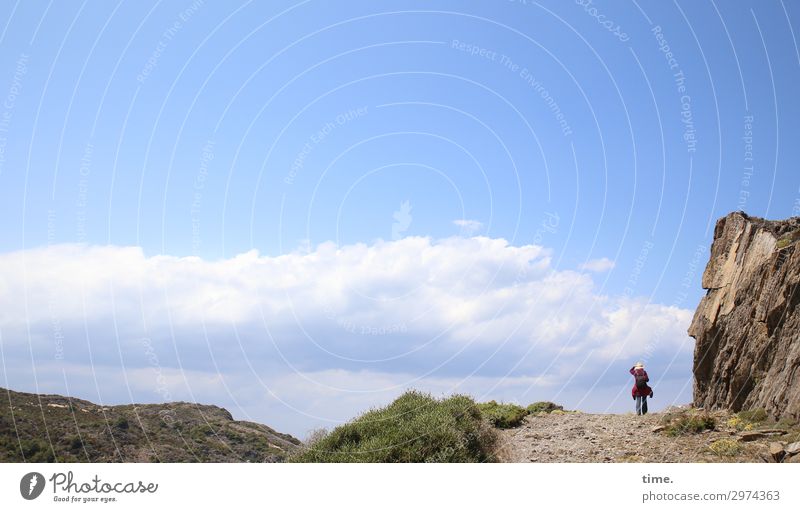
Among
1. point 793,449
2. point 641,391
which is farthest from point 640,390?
point 793,449

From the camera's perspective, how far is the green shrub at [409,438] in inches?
765

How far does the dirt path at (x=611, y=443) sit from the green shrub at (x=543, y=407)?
15.8ft

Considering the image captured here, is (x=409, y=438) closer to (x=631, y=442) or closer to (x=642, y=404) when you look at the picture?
(x=631, y=442)

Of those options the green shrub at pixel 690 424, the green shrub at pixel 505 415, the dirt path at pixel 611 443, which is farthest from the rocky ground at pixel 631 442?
the green shrub at pixel 505 415

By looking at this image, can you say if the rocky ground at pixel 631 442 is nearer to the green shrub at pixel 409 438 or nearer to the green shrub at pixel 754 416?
the green shrub at pixel 754 416

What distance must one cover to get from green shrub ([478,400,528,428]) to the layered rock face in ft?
27.2

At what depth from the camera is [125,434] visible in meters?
29.7

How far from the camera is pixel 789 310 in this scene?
1938 centimetres

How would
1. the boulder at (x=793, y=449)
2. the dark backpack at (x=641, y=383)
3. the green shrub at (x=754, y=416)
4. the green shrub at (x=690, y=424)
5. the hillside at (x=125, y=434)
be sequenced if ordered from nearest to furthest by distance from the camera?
1. the boulder at (x=793, y=449)
2. the green shrub at (x=754, y=416)
3. the green shrub at (x=690, y=424)
4. the hillside at (x=125, y=434)
5. the dark backpack at (x=641, y=383)

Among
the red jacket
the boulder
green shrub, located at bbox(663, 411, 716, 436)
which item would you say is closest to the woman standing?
the red jacket

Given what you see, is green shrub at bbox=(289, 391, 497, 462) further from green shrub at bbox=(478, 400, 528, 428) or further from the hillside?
the hillside

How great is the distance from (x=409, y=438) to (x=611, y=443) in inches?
290

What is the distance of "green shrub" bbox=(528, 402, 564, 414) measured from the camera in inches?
1301
